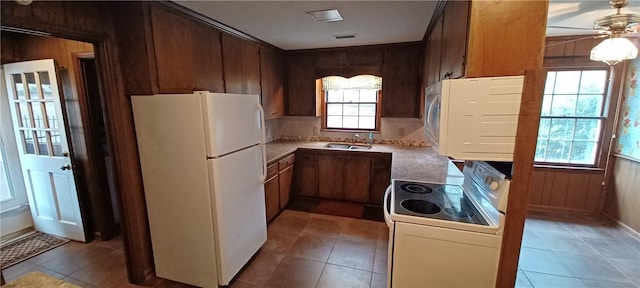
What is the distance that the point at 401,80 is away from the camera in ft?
12.0

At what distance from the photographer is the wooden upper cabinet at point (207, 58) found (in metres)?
2.35

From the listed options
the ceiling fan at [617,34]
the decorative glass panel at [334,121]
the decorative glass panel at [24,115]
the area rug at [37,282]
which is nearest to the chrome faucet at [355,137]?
the decorative glass panel at [334,121]

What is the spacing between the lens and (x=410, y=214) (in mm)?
1659

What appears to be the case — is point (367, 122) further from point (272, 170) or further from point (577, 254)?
point (577, 254)

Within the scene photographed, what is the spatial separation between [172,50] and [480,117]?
2.23 meters

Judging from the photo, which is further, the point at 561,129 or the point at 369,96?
the point at 369,96

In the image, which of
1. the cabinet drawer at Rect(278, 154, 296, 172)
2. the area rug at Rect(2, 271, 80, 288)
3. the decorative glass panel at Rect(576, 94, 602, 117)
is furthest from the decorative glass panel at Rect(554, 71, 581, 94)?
the area rug at Rect(2, 271, 80, 288)

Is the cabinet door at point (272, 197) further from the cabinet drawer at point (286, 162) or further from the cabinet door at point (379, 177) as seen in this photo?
the cabinet door at point (379, 177)

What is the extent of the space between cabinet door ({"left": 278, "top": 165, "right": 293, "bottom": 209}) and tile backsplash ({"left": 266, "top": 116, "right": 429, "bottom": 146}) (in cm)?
87

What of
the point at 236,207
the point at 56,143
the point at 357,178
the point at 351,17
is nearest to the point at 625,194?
the point at 357,178

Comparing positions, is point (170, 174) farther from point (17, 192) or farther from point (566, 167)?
point (566, 167)

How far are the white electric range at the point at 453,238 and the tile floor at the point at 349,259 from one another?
677 millimetres

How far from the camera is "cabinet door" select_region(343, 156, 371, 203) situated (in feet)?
12.2

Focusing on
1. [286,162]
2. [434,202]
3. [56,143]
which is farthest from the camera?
[286,162]
